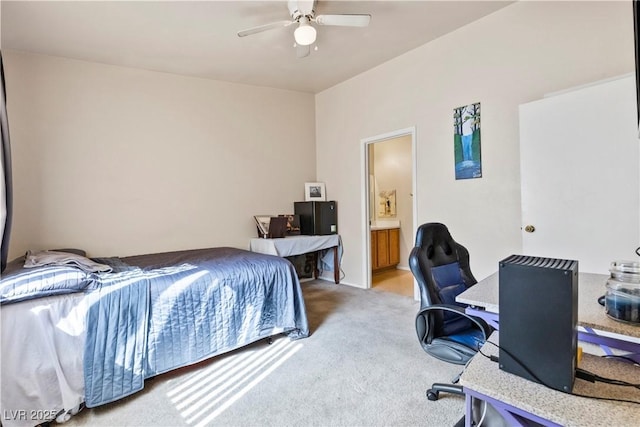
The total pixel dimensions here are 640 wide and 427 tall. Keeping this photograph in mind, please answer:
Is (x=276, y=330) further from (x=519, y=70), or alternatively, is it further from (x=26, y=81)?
(x=26, y=81)

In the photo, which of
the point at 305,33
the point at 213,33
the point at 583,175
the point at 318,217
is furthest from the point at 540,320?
the point at 318,217

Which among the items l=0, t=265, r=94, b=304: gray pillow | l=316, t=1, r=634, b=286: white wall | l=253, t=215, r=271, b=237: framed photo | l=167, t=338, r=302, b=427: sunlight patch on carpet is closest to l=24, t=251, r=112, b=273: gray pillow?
l=0, t=265, r=94, b=304: gray pillow

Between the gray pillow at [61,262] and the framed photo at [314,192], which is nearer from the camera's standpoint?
the gray pillow at [61,262]

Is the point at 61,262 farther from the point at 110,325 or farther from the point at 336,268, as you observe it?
the point at 336,268

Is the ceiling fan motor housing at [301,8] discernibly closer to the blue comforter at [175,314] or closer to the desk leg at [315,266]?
the blue comforter at [175,314]

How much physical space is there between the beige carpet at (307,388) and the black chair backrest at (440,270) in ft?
1.55

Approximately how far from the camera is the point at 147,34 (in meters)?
2.77

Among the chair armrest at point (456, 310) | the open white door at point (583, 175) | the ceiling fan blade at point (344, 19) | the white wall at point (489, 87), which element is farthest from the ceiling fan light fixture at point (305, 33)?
the chair armrest at point (456, 310)

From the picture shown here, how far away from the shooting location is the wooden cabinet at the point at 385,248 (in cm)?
483

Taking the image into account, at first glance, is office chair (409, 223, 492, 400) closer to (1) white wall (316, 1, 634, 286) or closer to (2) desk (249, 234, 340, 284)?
(1) white wall (316, 1, 634, 286)

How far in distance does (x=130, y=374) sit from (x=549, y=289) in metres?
2.15

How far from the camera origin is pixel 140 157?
3.46 metres

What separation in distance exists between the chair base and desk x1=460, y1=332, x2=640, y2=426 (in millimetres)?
916

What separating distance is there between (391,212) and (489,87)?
3.01 meters
